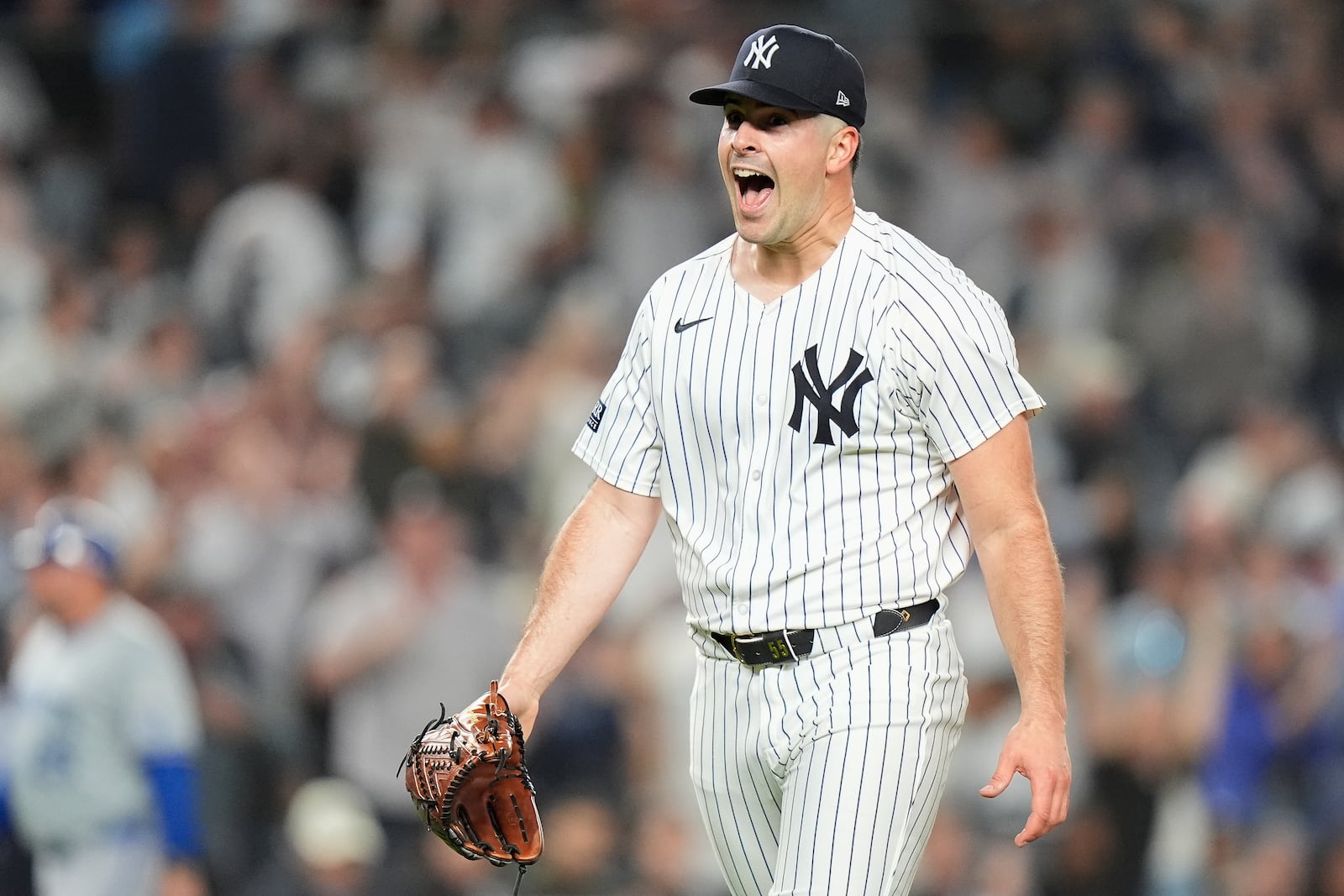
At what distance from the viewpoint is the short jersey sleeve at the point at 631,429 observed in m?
4.21

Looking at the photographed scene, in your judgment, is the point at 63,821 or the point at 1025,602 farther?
the point at 63,821

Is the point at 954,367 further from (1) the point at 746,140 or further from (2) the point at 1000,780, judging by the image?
(2) the point at 1000,780

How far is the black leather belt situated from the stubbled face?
76 centimetres

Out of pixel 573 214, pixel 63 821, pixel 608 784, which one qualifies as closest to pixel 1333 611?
pixel 608 784

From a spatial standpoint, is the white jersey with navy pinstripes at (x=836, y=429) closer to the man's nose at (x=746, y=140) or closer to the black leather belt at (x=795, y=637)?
the black leather belt at (x=795, y=637)

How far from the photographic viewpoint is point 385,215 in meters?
11.1

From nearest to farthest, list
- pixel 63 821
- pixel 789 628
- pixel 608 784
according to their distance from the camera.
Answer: pixel 789 628 → pixel 63 821 → pixel 608 784

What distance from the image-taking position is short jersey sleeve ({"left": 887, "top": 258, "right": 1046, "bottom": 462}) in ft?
12.7

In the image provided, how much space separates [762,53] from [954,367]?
0.71 metres

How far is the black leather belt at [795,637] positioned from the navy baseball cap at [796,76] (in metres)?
0.96

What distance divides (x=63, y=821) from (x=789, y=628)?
3979mm

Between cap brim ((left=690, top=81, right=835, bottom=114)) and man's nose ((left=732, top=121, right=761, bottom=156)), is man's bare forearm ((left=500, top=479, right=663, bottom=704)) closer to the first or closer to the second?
man's nose ((left=732, top=121, right=761, bottom=156))

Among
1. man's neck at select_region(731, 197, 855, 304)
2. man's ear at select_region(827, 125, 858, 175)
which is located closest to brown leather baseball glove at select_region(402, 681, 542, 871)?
man's neck at select_region(731, 197, 855, 304)

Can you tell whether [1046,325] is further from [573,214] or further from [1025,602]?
[1025,602]
